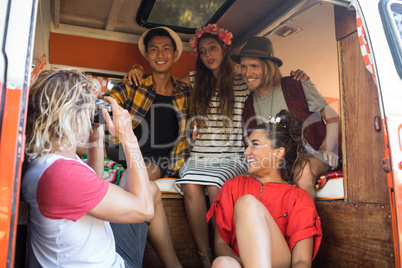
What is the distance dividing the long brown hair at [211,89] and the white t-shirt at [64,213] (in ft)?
6.53

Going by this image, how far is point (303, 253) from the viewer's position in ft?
6.22

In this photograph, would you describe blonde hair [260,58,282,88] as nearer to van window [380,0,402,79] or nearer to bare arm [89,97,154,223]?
van window [380,0,402,79]

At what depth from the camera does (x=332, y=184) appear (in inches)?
91.6

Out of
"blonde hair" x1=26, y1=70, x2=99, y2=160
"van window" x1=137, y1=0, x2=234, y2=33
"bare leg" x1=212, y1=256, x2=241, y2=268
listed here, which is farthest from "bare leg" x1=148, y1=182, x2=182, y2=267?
"van window" x1=137, y1=0, x2=234, y2=33

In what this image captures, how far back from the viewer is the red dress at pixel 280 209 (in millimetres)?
2002

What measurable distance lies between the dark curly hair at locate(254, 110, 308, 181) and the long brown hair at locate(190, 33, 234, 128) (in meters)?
0.74

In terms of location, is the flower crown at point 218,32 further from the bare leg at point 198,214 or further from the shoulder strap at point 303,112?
the bare leg at point 198,214

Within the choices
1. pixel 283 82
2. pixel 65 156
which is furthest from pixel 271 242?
pixel 283 82

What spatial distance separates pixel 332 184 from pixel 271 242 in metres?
0.73

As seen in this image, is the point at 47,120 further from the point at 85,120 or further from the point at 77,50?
the point at 77,50

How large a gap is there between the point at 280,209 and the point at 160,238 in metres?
0.77

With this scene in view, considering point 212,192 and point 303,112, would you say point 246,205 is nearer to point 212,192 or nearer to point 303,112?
point 212,192

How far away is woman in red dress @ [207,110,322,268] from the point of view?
173cm

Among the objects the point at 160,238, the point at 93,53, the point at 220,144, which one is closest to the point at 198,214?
the point at 160,238
